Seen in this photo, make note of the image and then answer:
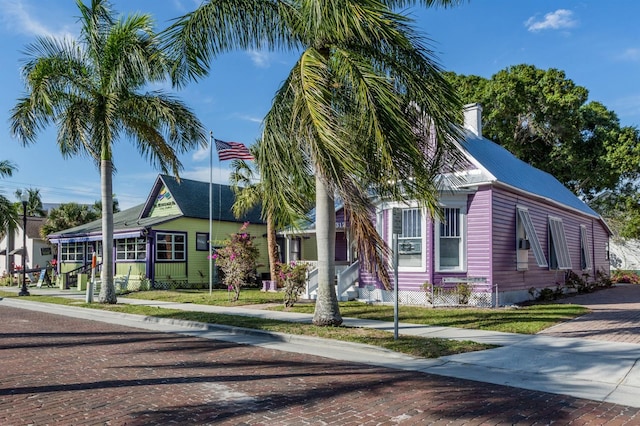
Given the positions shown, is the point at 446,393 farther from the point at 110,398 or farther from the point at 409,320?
the point at 409,320

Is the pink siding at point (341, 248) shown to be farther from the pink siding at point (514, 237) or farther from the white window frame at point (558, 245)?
the white window frame at point (558, 245)

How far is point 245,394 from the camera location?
641cm

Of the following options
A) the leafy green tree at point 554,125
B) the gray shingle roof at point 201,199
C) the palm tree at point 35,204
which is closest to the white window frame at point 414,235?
the gray shingle roof at point 201,199

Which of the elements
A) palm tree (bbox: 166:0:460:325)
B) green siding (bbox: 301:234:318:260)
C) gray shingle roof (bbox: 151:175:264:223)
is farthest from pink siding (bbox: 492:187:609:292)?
gray shingle roof (bbox: 151:175:264:223)

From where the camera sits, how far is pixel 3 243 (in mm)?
49000

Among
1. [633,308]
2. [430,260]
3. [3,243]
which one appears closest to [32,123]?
[430,260]

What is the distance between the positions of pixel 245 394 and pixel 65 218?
134ft

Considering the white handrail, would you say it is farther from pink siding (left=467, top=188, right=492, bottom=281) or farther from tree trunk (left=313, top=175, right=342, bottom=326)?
tree trunk (left=313, top=175, right=342, bottom=326)

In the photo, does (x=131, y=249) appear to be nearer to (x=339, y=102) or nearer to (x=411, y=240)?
(x=411, y=240)

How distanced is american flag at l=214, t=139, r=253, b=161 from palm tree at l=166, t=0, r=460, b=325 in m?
9.71

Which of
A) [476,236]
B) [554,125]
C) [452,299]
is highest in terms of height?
[554,125]

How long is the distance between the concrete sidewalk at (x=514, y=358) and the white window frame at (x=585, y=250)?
15819 millimetres

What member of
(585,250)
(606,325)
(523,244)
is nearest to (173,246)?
(523,244)

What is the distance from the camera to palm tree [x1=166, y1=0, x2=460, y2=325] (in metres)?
9.16
